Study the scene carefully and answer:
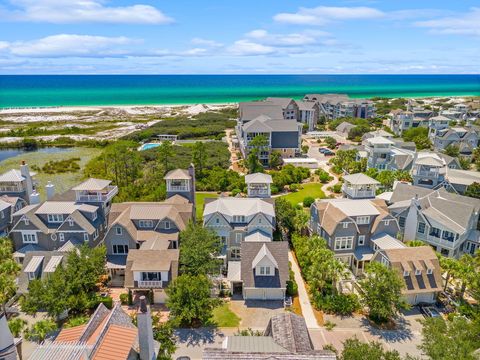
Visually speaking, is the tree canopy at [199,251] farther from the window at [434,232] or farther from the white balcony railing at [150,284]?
the window at [434,232]

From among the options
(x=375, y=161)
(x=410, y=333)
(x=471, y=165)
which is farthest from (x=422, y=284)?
(x=471, y=165)

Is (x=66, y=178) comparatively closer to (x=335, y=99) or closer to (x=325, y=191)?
(x=325, y=191)

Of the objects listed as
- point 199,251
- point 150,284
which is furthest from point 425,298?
point 150,284

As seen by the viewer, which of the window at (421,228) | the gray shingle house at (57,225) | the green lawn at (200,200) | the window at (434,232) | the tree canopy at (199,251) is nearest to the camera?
the tree canopy at (199,251)

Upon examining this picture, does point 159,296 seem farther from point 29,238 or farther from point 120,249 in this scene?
point 29,238

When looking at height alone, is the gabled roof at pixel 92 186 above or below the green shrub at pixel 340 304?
above

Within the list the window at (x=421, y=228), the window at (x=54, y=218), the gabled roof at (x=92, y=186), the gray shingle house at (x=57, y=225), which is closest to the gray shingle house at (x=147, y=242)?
the gray shingle house at (x=57, y=225)

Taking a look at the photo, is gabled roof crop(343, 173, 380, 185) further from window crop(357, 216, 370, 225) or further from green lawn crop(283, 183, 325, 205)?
green lawn crop(283, 183, 325, 205)
